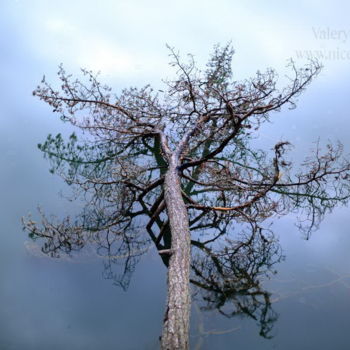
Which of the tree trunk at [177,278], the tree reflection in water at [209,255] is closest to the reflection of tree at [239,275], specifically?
the tree reflection in water at [209,255]

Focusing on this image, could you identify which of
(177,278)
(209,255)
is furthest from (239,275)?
(177,278)

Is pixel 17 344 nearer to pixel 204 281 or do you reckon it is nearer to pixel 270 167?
pixel 204 281

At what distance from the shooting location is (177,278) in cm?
198

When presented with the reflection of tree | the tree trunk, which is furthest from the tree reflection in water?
the tree trunk

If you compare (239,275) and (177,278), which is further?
(239,275)

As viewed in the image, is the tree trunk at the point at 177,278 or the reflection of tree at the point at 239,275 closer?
the tree trunk at the point at 177,278

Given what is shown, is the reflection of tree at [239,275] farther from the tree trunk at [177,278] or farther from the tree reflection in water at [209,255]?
the tree trunk at [177,278]

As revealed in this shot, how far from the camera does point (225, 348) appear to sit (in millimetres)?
1998

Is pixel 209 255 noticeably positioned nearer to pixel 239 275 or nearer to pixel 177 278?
pixel 239 275

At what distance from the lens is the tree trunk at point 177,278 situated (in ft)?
5.07

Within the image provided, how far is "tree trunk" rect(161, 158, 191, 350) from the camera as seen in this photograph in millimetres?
1546

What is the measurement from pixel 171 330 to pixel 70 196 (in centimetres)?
291

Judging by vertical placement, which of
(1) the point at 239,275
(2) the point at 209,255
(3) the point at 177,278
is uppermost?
(2) the point at 209,255

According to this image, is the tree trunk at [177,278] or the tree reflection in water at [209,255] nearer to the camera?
the tree trunk at [177,278]
